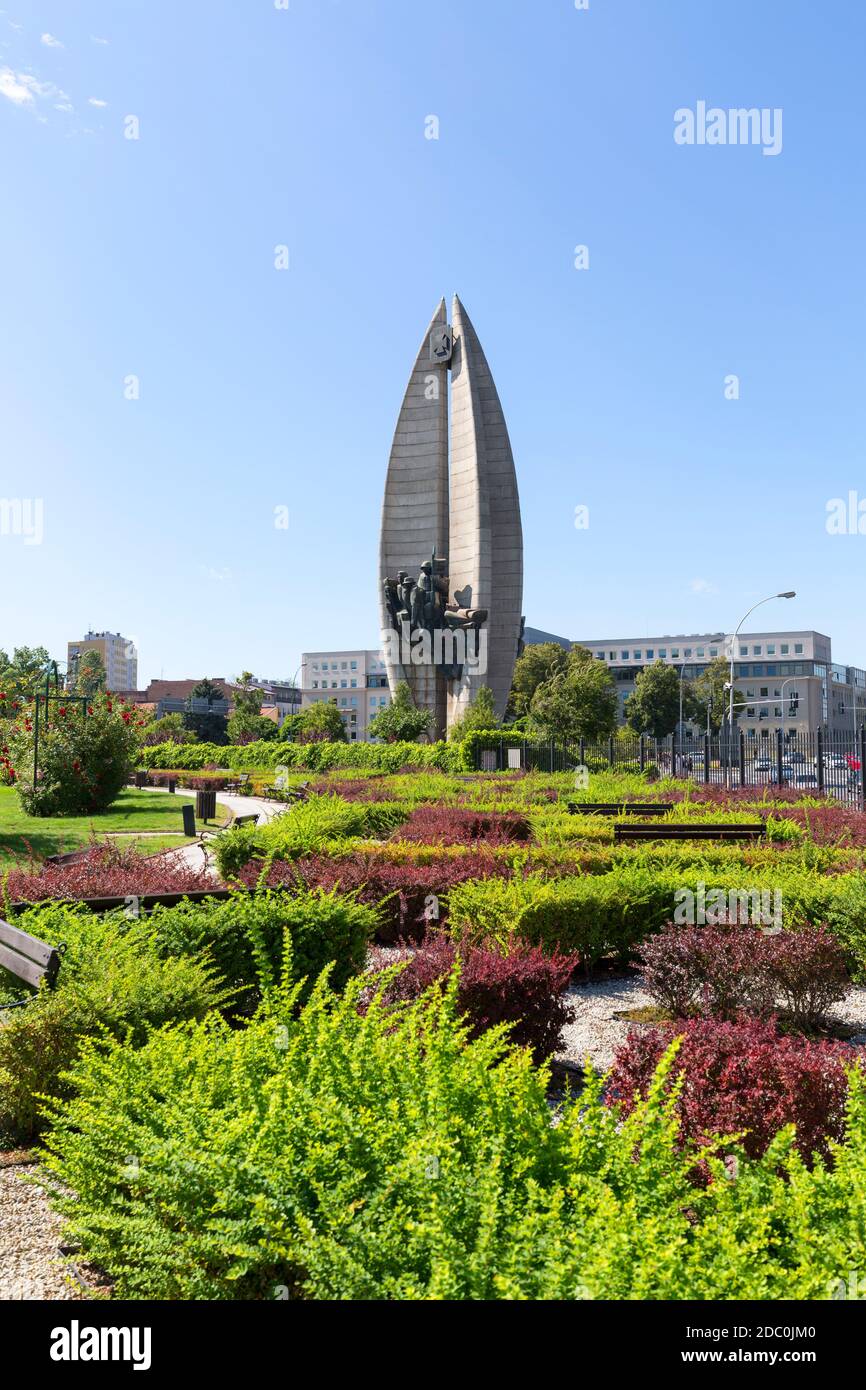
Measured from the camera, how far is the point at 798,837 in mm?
12836

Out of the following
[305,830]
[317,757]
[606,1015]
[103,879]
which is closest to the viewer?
[606,1015]

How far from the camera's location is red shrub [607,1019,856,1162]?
381 centimetres

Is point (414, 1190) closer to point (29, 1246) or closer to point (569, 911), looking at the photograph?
point (29, 1246)

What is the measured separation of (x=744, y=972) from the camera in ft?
20.4

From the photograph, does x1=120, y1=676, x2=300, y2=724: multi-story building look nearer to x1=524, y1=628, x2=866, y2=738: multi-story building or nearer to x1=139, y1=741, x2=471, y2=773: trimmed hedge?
x1=524, y1=628, x2=866, y2=738: multi-story building

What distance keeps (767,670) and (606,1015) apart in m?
101

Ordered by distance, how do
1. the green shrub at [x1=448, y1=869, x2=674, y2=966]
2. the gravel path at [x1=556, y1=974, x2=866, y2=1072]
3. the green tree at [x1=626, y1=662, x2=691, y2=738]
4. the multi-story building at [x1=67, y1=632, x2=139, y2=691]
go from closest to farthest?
the gravel path at [x1=556, y1=974, x2=866, y2=1072], the green shrub at [x1=448, y1=869, x2=674, y2=966], the green tree at [x1=626, y1=662, x2=691, y2=738], the multi-story building at [x1=67, y1=632, x2=139, y2=691]

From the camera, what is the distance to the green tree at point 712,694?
75938mm

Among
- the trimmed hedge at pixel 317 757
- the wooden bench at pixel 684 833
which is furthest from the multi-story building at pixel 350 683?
the wooden bench at pixel 684 833

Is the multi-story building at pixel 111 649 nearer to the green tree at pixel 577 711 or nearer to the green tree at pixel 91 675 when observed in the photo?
the green tree at pixel 91 675

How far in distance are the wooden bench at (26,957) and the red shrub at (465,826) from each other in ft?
23.6

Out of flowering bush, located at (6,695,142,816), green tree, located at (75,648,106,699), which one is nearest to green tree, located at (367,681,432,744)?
flowering bush, located at (6,695,142,816)

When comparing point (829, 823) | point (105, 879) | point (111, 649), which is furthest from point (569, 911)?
point (111, 649)

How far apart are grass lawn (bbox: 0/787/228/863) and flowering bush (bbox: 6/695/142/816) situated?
0.47 m
